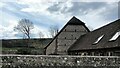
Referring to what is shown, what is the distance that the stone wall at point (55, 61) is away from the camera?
43.3 feet

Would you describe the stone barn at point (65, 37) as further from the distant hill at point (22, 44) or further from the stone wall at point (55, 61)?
the stone wall at point (55, 61)

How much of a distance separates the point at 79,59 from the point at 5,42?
42545 mm

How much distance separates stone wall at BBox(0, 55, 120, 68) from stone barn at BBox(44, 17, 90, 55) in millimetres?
25449

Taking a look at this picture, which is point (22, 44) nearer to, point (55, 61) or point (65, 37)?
point (65, 37)

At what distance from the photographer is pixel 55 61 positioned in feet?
44.5

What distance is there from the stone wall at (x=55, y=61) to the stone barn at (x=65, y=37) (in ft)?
83.5

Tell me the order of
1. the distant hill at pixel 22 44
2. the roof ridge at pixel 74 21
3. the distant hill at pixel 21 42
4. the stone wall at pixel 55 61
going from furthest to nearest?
the distant hill at pixel 21 42, the distant hill at pixel 22 44, the roof ridge at pixel 74 21, the stone wall at pixel 55 61

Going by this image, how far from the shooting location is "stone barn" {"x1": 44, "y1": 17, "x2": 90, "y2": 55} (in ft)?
130

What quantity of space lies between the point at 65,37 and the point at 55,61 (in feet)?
86.1

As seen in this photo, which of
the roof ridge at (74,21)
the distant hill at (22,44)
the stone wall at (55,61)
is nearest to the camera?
the stone wall at (55,61)

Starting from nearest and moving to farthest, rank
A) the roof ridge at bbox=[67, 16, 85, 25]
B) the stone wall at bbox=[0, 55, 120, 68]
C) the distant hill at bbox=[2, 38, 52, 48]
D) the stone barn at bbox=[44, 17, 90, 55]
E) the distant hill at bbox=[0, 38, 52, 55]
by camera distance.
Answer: the stone wall at bbox=[0, 55, 120, 68] < the stone barn at bbox=[44, 17, 90, 55] < the roof ridge at bbox=[67, 16, 85, 25] < the distant hill at bbox=[0, 38, 52, 55] < the distant hill at bbox=[2, 38, 52, 48]

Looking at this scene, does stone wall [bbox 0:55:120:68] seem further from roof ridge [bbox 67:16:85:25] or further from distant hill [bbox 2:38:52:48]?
distant hill [bbox 2:38:52:48]

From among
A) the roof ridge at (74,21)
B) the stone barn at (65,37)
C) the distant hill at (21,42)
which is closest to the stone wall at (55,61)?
the stone barn at (65,37)

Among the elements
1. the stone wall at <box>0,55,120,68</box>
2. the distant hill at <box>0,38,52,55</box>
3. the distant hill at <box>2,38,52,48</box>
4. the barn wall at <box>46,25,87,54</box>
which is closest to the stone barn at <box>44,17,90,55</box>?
the barn wall at <box>46,25,87,54</box>
